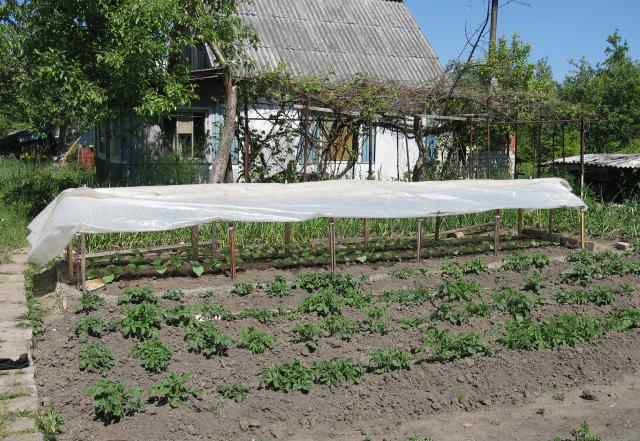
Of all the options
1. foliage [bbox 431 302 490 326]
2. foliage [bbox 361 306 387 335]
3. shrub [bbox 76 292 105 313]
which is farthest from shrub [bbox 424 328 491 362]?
shrub [bbox 76 292 105 313]

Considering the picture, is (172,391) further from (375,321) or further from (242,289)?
(242,289)

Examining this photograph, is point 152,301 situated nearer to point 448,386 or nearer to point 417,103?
point 448,386

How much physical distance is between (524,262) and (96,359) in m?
5.56

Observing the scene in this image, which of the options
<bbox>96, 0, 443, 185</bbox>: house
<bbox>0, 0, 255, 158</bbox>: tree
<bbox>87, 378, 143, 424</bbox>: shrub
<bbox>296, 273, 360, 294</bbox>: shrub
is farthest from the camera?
<bbox>96, 0, 443, 185</bbox>: house

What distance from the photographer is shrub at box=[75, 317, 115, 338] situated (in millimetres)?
6051

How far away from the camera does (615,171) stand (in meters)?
15.6

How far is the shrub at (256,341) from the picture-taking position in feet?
18.7

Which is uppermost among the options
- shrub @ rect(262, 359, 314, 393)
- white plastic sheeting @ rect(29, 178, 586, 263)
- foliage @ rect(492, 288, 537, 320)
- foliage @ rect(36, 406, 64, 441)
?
white plastic sheeting @ rect(29, 178, 586, 263)

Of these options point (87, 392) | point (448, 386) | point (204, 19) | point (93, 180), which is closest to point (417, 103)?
point (204, 19)

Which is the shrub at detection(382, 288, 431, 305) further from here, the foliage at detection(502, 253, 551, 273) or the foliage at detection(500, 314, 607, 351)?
the foliage at detection(502, 253, 551, 273)

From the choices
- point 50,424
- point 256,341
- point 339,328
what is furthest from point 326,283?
point 50,424

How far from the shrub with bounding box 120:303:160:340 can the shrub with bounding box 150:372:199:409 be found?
112 centimetres

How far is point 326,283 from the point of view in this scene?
25.4ft

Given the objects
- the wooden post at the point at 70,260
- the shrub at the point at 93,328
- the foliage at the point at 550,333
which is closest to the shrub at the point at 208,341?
the shrub at the point at 93,328
